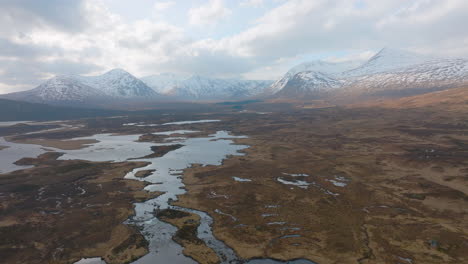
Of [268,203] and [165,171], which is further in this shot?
[165,171]

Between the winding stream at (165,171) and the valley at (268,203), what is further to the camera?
the winding stream at (165,171)

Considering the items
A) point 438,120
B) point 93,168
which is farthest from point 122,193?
point 438,120

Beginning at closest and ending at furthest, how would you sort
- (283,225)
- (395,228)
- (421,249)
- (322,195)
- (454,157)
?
1. (421,249)
2. (395,228)
3. (283,225)
4. (322,195)
5. (454,157)

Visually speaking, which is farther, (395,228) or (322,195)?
(322,195)

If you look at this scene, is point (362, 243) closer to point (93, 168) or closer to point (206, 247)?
point (206, 247)

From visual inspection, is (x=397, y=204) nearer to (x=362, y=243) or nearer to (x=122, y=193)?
(x=362, y=243)

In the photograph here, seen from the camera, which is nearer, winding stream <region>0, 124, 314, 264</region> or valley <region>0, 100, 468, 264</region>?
valley <region>0, 100, 468, 264</region>

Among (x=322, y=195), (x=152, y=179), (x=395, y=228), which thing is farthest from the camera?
(x=152, y=179)

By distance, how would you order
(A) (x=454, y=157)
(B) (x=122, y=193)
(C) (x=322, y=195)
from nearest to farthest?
(C) (x=322, y=195) < (B) (x=122, y=193) < (A) (x=454, y=157)

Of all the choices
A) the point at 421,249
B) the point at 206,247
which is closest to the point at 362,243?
the point at 421,249
